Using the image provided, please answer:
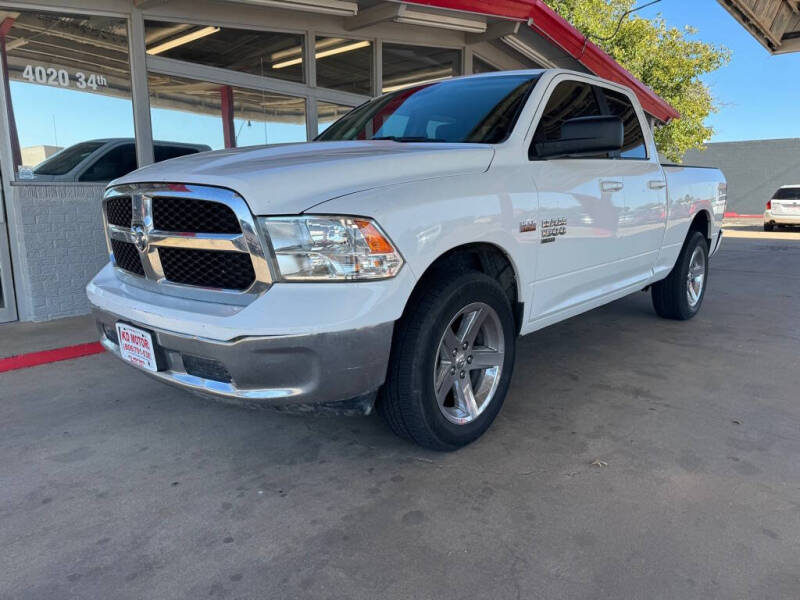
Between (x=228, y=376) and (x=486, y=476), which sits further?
(x=486, y=476)

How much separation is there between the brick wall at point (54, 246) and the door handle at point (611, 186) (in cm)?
474

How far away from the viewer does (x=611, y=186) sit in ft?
12.6

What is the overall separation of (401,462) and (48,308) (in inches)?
175

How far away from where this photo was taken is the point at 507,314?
308 cm

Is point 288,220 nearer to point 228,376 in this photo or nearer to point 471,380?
point 228,376

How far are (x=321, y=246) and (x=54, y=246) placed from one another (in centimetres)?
453

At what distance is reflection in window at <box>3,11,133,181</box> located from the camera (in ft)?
17.7

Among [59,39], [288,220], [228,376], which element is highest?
[59,39]

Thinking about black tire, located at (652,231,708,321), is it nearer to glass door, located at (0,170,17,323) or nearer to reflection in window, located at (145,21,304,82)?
reflection in window, located at (145,21,304,82)

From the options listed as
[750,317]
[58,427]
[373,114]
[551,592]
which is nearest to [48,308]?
[58,427]

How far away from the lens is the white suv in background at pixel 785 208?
19.3m

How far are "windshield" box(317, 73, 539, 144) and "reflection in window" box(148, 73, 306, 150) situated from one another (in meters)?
Result: 2.93

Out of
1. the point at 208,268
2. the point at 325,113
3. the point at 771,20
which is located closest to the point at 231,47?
the point at 325,113

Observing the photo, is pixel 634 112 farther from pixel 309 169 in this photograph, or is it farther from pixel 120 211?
pixel 120 211
